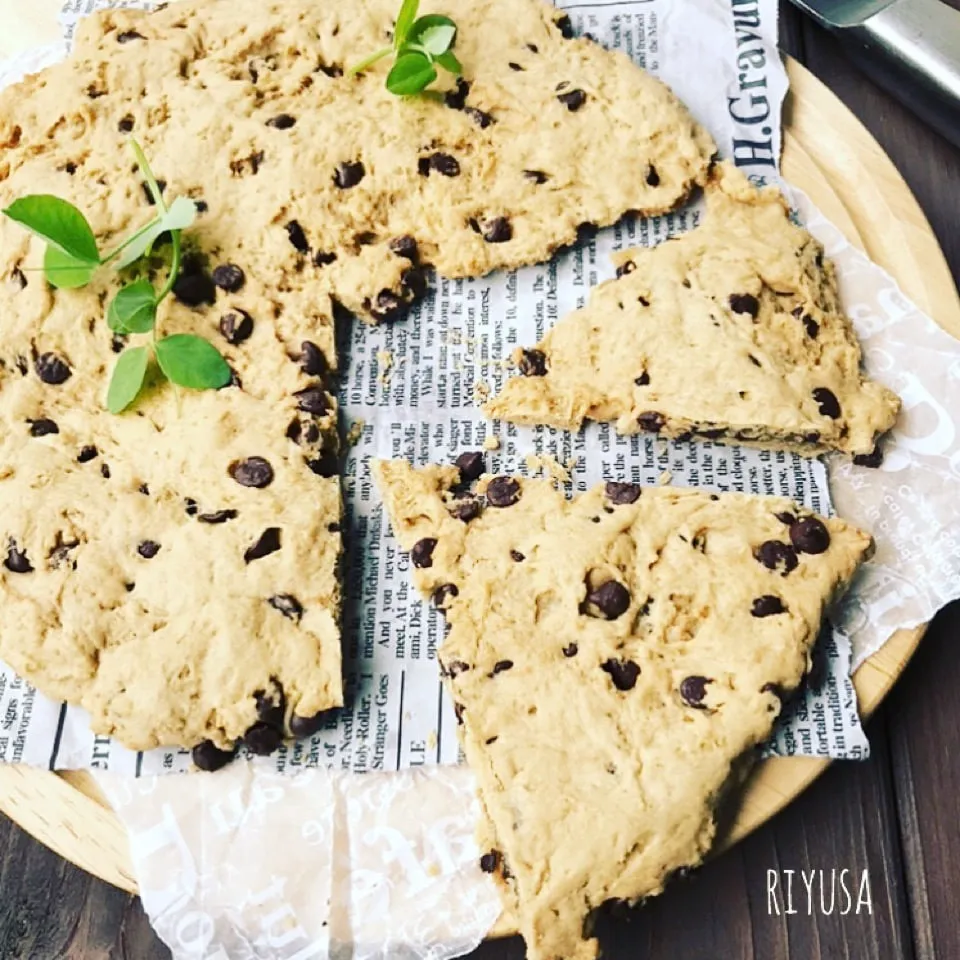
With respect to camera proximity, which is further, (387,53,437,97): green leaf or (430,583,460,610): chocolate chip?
(387,53,437,97): green leaf

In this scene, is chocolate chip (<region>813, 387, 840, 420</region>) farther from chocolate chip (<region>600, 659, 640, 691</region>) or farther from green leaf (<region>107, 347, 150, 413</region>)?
green leaf (<region>107, 347, 150, 413</region>)

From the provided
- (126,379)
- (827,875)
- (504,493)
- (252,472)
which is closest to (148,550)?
(252,472)

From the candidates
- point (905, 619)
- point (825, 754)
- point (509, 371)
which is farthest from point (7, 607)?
point (905, 619)

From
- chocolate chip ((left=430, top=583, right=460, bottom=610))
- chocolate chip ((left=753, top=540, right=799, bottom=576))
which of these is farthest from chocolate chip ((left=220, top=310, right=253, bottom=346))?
chocolate chip ((left=753, top=540, right=799, bottom=576))

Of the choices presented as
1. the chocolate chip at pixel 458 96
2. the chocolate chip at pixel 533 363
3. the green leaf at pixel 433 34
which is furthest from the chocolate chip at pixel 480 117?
the chocolate chip at pixel 533 363

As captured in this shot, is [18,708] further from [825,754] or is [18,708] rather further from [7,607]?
[825,754]

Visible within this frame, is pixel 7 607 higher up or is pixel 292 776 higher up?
pixel 7 607
